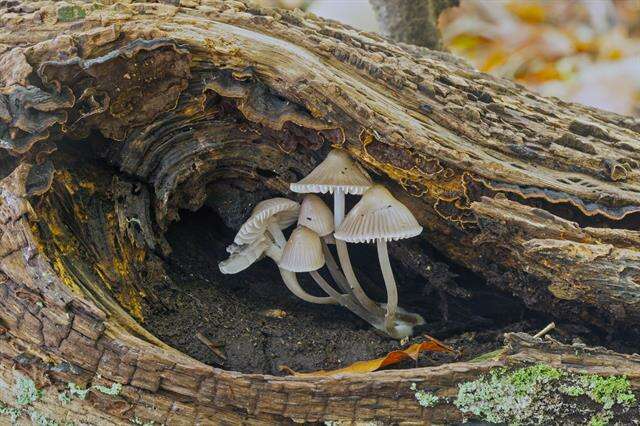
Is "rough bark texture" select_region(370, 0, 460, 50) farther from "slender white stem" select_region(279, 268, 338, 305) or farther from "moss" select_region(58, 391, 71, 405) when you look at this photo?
"moss" select_region(58, 391, 71, 405)

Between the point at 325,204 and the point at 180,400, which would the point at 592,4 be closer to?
the point at 325,204

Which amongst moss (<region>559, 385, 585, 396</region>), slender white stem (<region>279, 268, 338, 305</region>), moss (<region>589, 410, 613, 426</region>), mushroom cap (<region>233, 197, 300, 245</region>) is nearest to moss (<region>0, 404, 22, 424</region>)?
mushroom cap (<region>233, 197, 300, 245</region>)

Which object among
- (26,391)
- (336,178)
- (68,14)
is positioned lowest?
(26,391)

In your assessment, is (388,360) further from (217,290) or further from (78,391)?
(78,391)

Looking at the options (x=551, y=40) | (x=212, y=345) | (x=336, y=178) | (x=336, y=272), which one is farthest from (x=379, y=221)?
(x=551, y=40)

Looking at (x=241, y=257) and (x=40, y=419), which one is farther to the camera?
(x=241, y=257)
